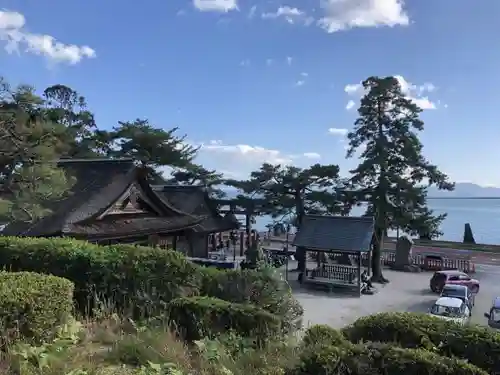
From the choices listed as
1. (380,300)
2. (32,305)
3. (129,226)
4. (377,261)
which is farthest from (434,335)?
(377,261)

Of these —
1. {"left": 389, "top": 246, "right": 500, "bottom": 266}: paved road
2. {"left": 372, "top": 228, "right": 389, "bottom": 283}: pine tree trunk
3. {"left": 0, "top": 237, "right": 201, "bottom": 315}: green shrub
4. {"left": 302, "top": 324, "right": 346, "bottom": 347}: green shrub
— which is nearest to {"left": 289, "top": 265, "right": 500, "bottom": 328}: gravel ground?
{"left": 372, "top": 228, "right": 389, "bottom": 283}: pine tree trunk

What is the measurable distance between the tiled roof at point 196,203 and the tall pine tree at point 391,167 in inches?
317

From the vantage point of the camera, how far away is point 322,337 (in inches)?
166

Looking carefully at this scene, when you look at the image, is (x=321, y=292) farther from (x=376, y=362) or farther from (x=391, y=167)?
(x=376, y=362)

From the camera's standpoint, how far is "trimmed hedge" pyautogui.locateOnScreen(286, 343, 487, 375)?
10.7ft

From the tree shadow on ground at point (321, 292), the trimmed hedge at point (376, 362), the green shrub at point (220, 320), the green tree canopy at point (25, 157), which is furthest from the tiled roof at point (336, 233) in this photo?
the trimmed hedge at point (376, 362)

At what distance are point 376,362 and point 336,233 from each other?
61.8ft

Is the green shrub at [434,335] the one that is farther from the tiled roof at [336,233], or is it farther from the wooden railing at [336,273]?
the wooden railing at [336,273]

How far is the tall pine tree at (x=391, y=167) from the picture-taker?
22.7 metres

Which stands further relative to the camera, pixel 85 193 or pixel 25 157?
pixel 85 193

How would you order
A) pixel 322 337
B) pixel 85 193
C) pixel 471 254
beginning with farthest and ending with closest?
pixel 471 254 < pixel 85 193 < pixel 322 337

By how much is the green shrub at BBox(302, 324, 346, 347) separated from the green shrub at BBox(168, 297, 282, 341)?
1.15 meters

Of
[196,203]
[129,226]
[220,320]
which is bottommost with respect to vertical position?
[220,320]

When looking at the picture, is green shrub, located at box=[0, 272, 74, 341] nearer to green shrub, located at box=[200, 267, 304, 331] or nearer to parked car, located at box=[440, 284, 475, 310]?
green shrub, located at box=[200, 267, 304, 331]
